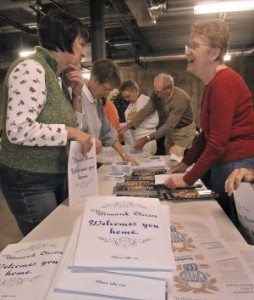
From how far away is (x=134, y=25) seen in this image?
616cm

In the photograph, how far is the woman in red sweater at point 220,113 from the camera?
1.29 metres

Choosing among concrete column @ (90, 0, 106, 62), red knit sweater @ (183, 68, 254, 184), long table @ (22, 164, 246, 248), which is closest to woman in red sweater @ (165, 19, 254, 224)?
red knit sweater @ (183, 68, 254, 184)

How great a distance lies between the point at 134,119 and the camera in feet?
9.91

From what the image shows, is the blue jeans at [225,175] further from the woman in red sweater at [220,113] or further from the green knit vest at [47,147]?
the green knit vest at [47,147]

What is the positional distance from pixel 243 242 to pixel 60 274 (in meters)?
0.54

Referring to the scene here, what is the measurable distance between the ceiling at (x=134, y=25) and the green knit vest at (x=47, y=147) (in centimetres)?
278

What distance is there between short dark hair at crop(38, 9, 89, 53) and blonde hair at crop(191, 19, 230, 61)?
57cm

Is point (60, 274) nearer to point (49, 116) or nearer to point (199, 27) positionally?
point (49, 116)

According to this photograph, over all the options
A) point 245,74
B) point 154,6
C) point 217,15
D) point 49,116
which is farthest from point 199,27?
point 245,74

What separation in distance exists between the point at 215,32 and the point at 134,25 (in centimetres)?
516

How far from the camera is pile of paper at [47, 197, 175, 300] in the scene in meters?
0.60

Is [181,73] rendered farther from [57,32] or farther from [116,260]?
[116,260]

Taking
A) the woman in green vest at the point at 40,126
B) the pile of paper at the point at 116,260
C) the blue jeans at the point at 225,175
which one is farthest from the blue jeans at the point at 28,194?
the blue jeans at the point at 225,175

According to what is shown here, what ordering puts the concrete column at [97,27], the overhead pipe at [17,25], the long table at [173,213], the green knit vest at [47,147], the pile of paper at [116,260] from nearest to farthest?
the pile of paper at [116,260]
the long table at [173,213]
the green knit vest at [47,147]
the concrete column at [97,27]
the overhead pipe at [17,25]
